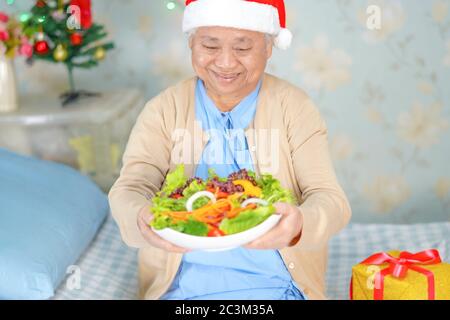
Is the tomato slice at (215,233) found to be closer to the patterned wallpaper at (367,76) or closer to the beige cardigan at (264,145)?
the beige cardigan at (264,145)

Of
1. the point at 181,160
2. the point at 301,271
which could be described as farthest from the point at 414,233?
the point at 181,160

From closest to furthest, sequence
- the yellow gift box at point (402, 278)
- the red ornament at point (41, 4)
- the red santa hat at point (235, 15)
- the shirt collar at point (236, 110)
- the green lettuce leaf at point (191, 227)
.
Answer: the green lettuce leaf at point (191, 227) → the red santa hat at point (235, 15) → the shirt collar at point (236, 110) → the yellow gift box at point (402, 278) → the red ornament at point (41, 4)

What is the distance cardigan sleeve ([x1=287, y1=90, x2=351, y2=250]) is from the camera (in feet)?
2.61

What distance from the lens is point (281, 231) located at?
714mm

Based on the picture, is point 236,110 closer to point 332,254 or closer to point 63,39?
point 332,254

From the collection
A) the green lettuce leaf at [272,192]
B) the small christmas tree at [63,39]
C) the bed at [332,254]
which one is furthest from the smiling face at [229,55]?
the small christmas tree at [63,39]

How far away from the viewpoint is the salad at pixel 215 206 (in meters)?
0.66

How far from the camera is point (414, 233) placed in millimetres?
1406

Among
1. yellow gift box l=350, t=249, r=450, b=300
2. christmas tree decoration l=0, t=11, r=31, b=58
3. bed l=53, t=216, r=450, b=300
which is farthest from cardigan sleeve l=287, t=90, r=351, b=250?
christmas tree decoration l=0, t=11, r=31, b=58

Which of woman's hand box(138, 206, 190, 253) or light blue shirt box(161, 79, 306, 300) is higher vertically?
woman's hand box(138, 206, 190, 253)

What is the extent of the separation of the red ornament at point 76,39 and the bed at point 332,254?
41cm

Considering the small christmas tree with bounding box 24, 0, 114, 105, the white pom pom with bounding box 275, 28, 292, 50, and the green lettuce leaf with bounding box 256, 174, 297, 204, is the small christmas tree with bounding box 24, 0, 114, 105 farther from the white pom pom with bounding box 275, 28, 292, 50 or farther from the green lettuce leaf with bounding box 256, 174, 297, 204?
the green lettuce leaf with bounding box 256, 174, 297, 204

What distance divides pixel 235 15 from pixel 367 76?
0.72 meters
